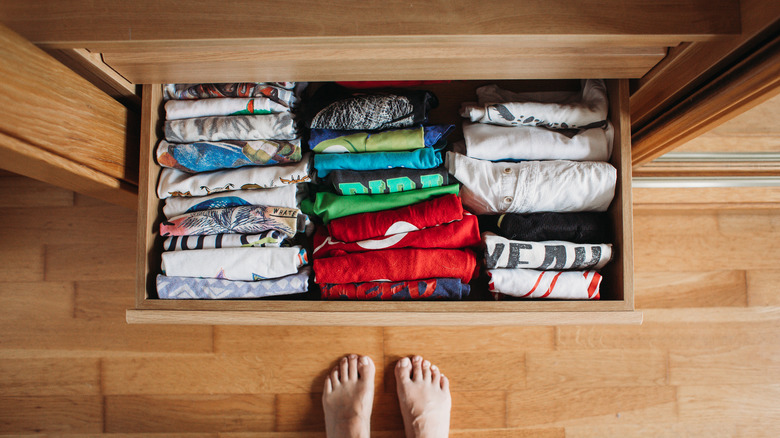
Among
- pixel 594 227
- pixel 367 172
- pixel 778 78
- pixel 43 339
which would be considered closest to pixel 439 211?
pixel 367 172

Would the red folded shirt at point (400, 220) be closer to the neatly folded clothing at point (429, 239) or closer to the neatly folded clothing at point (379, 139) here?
the neatly folded clothing at point (429, 239)

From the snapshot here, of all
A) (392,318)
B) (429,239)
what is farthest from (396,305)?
(429,239)

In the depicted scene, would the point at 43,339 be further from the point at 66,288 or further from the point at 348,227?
the point at 348,227

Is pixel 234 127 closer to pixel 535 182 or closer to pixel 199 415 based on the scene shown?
pixel 535 182

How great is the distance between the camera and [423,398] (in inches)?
43.1

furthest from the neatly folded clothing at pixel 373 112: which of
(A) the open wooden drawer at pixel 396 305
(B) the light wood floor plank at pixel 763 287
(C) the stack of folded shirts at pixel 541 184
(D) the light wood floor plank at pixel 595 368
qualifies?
(B) the light wood floor plank at pixel 763 287

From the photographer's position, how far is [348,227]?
0.78 metres

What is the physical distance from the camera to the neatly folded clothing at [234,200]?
807 millimetres

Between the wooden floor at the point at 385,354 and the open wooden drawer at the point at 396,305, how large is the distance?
0.39 metres

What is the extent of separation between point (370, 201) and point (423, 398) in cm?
61

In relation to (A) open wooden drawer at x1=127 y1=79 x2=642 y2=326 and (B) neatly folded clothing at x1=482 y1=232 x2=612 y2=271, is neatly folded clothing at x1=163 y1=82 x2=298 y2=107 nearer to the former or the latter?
(A) open wooden drawer at x1=127 y1=79 x2=642 y2=326

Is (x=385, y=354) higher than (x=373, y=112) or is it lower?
lower

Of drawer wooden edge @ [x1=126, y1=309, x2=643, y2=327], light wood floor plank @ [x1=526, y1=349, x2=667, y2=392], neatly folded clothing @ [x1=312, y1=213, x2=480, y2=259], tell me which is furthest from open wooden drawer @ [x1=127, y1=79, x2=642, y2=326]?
light wood floor plank @ [x1=526, y1=349, x2=667, y2=392]

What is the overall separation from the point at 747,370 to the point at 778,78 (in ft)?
3.42
